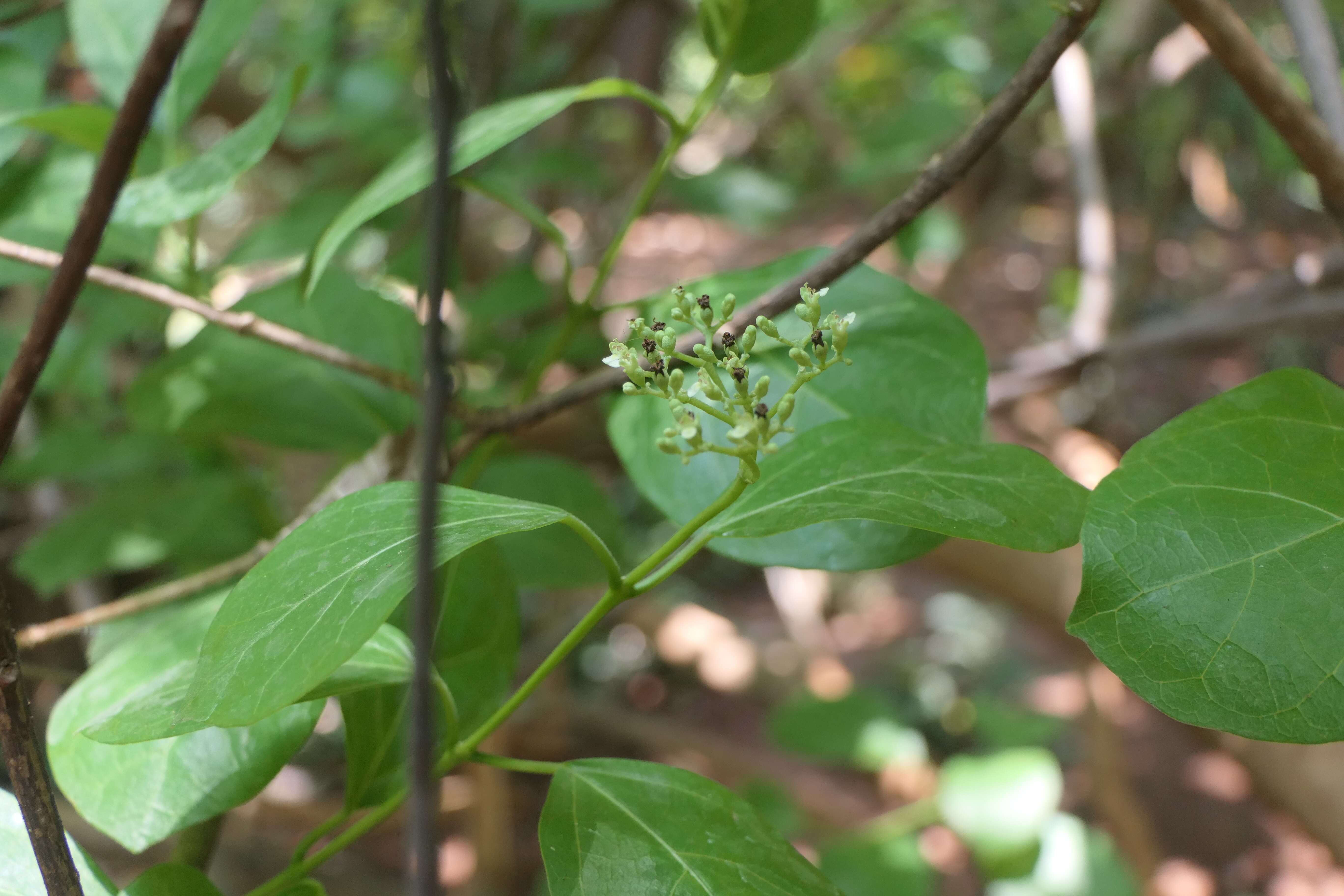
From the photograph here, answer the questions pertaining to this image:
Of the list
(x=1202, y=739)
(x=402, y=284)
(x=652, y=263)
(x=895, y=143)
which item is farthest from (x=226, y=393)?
(x=652, y=263)

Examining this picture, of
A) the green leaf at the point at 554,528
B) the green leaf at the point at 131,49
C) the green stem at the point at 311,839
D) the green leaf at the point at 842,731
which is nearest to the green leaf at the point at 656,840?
the green stem at the point at 311,839

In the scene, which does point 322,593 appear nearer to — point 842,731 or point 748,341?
point 748,341

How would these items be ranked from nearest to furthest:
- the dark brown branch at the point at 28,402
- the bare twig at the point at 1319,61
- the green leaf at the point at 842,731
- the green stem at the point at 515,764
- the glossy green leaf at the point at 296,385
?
1. the dark brown branch at the point at 28,402
2. the green stem at the point at 515,764
3. the bare twig at the point at 1319,61
4. the glossy green leaf at the point at 296,385
5. the green leaf at the point at 842,731

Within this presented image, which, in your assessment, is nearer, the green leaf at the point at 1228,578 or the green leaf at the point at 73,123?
the green leaf at the point at 1228,578

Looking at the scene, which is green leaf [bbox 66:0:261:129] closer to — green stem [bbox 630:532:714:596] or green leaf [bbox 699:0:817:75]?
green leaf [bbox 699:0:817:75]

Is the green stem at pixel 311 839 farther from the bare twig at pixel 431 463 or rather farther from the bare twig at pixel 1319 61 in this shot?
the bare twig at pixel 1319 61
